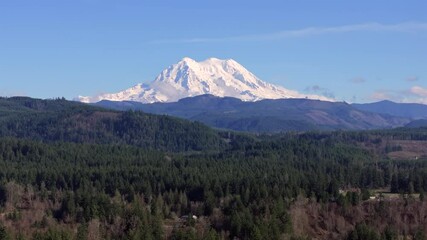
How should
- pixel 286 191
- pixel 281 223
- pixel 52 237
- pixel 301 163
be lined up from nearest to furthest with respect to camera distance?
pixel 52 237, pixel 281 223, pixel 286 191, pixel 301 163

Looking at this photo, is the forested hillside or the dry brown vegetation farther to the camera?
the dry brown vegetation

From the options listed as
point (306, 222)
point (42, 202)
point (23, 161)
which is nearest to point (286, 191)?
point (306, 222)

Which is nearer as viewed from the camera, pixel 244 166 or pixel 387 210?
pixel 387 210

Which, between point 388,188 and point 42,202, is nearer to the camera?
point 42,202

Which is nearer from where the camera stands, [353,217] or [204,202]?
[353,217]

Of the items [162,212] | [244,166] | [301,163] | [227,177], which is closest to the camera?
[162,212]

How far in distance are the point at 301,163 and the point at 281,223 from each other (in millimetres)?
85484

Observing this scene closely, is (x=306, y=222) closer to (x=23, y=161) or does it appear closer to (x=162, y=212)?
(x=162, y=212)

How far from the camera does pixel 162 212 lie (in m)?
110

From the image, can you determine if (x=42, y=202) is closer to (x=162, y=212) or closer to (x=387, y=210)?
(x=162, y=212)

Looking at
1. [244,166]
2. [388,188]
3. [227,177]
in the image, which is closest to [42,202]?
[227,177]

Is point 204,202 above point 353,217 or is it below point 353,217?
above

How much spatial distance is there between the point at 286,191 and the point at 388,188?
3509cm

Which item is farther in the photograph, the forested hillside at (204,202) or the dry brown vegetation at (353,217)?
the dry brown vegetation at (353,217)
